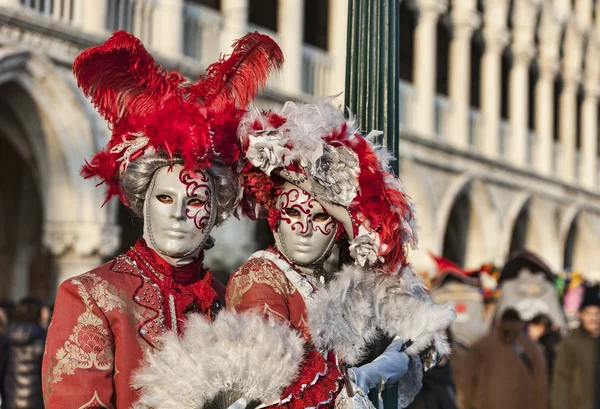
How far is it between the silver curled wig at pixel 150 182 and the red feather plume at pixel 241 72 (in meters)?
0.20

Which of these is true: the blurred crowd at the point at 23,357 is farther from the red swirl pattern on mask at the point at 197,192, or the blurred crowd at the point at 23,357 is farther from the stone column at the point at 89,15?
the red swirl pattern on mask at the point at 197,192

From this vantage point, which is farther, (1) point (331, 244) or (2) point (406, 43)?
(2) point (406, 43)

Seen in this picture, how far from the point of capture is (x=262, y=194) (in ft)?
9.64

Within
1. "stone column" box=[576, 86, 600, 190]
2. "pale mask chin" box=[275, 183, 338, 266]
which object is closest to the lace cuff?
"pale mask chin" box=[275, 183, 338, 266]

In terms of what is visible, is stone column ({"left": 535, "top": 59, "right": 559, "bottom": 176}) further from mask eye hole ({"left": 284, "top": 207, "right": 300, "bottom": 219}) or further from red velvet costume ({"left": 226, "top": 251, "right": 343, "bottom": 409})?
red velvet costume ({"left": 226, "top": 251, "right": 343, "bottom": 409})

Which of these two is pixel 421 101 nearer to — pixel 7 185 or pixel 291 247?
pixel 7 185

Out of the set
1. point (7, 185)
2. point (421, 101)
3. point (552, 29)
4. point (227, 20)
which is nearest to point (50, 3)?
point (227, 20)

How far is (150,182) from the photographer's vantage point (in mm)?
2871

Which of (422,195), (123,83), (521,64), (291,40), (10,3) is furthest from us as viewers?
(521,64)

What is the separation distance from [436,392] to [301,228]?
307cm

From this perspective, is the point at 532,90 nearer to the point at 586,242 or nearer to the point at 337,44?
the point at 586,242

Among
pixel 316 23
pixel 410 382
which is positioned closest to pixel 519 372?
pixel 410 382

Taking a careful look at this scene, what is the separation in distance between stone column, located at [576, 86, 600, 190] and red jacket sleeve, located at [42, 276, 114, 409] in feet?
66.4

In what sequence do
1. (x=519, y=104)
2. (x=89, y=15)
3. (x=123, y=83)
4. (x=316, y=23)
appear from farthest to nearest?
1. (x=519, y=104)
2. (x=316, y=23)
3. (x=89, y=15)
4. (x=123, y=83)
